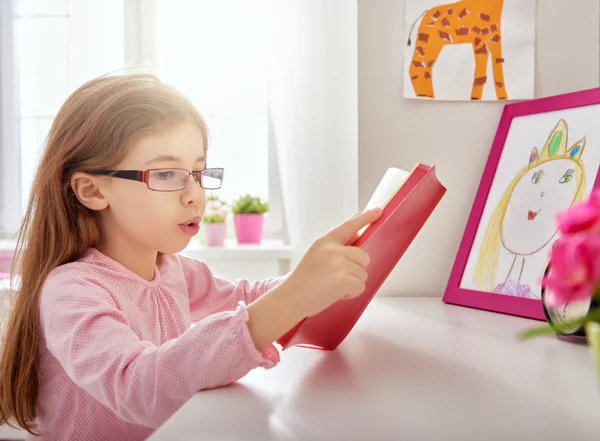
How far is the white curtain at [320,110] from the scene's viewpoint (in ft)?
5.46

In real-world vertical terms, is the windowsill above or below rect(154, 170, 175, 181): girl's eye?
below

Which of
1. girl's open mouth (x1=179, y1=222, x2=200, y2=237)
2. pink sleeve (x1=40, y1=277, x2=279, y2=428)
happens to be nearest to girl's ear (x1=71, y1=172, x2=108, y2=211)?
girl's open mouth (x1=179, y1=222, x2=200, y2=237)

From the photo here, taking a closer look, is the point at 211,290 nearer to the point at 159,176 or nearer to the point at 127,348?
the point at 159,176

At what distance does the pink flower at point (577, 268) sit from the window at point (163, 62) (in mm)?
2074

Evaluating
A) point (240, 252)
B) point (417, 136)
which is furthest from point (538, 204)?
point (240, 252)

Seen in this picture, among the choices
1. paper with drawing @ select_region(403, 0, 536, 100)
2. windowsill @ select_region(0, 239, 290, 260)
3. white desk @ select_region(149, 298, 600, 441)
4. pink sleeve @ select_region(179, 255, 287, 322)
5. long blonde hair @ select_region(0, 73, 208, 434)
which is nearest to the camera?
white desk @ select_region(149, 298, 600, 441)

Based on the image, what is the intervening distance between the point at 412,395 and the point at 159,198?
1.61ft

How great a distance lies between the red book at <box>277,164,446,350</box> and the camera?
75cm

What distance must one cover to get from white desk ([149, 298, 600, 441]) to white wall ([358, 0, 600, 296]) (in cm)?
40

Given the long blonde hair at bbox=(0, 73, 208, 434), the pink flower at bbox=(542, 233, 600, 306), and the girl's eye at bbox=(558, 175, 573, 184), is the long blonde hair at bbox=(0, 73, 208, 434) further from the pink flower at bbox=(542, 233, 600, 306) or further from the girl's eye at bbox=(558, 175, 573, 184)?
the pink flower at bbox=(542, 233, 600, 306)

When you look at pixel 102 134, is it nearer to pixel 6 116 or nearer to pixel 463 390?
pixel 463 390

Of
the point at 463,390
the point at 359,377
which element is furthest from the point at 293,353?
the point at 463,390

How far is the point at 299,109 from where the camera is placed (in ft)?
5.78

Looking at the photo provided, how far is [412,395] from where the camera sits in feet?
2.01
